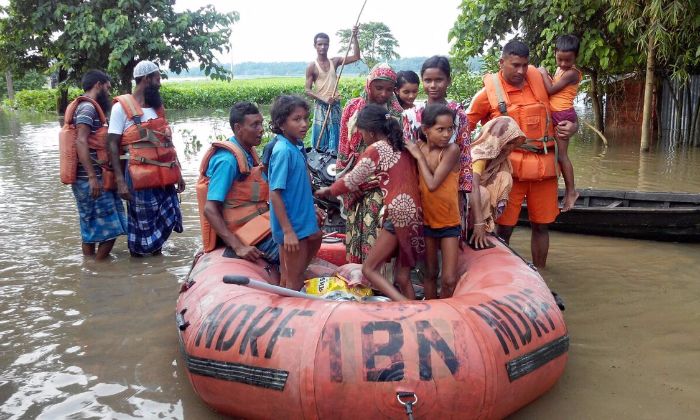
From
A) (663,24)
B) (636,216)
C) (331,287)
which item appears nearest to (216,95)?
(663,24)

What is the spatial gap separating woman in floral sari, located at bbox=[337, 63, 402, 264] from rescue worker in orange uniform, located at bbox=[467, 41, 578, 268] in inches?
27.2

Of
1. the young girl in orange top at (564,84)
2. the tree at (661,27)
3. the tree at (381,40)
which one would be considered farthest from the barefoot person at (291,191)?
the tree at (381,40)

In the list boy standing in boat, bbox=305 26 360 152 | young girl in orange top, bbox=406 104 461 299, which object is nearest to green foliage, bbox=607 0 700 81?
boy standing in boat, bbox=305 26 360 152

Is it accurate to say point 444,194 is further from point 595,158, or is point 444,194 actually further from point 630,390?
point 595,158

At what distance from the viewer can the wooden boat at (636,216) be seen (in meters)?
5.69

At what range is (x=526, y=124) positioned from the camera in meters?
4.59

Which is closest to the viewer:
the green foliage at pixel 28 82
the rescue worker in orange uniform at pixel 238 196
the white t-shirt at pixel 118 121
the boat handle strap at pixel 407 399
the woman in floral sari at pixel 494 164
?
the boat handle strap at pixel 407 399

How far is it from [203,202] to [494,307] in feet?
6.75

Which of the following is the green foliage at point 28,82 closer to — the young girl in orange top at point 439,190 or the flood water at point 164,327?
the flood water at point 164,327

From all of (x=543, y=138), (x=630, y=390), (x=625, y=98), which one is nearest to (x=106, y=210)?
(x=543, y=138)

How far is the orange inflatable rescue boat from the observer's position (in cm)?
262

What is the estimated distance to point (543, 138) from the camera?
4648 millimetres

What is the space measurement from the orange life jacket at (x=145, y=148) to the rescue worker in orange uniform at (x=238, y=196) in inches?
54.8

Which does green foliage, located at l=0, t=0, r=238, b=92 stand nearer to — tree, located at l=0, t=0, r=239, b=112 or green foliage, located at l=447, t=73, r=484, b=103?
tree, located at l=0, t=0, r=239, b=112
